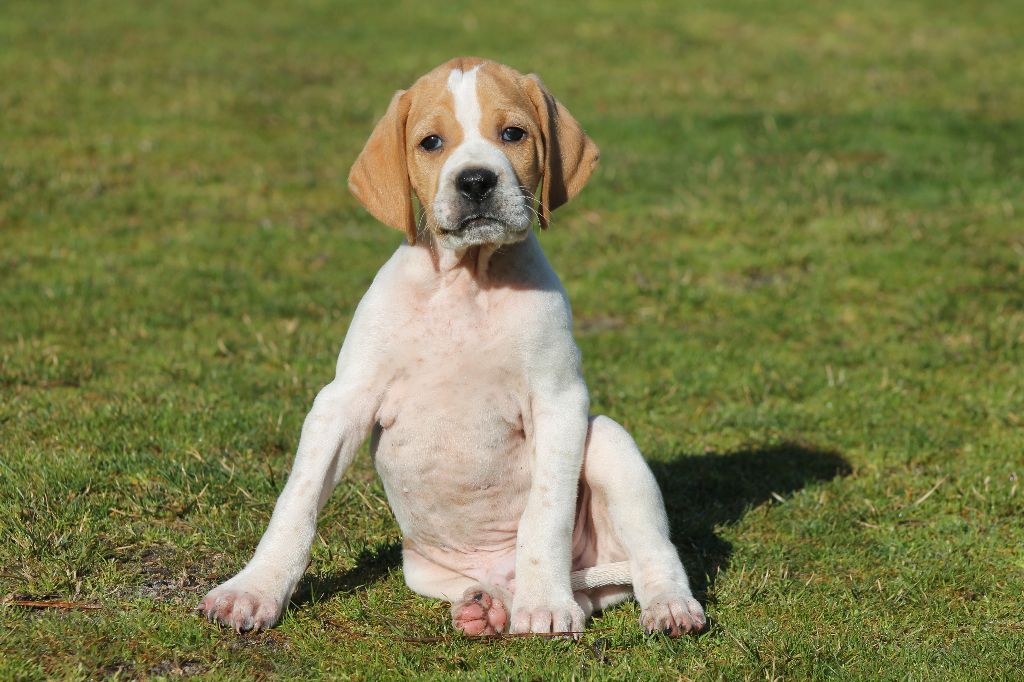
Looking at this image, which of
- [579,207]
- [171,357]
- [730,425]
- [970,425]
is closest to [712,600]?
[730,425]

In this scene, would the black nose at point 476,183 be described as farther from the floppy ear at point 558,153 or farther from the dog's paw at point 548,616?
the dog's paw at point 548,616

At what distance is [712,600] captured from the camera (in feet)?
20.0

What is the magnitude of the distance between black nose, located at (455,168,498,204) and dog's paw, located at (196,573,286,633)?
180cm

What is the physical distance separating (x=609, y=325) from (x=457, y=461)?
5.19 metres

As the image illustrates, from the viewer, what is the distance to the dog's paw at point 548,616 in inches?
216

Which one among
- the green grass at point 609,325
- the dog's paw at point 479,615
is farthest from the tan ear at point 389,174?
the green grass at point 609,325

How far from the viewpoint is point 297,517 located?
5.62 meters

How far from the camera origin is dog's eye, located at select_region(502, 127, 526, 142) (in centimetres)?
574

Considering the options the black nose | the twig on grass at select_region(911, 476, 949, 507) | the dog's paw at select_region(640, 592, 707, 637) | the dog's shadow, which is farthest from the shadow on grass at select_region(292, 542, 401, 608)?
the twig on grass at select_region(911, 476, 949, 507)

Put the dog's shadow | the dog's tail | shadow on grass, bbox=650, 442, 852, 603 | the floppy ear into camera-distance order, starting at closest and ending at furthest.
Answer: the dog's tail → the floppy ear → the dog's shadow → shadow on grass, bbox=650, 442, 852, 603

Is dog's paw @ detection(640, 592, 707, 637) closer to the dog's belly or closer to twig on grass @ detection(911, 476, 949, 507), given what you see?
the dog's belly

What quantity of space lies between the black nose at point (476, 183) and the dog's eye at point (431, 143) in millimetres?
286

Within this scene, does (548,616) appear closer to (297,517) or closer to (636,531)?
(636,531)

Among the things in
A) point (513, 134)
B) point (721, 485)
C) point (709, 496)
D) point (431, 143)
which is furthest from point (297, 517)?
point (721, 485)
